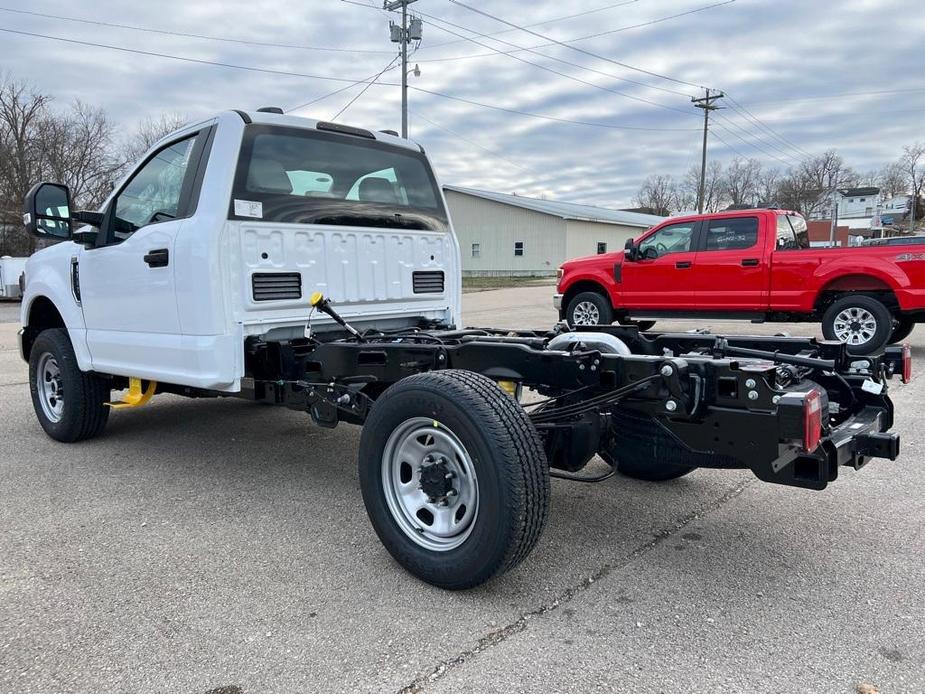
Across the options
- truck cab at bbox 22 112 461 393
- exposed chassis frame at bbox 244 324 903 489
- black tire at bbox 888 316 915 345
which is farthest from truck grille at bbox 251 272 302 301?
black tire at bbox 888 316 915 345

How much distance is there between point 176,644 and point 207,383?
163 centimetres

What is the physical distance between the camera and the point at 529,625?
2.63 meters

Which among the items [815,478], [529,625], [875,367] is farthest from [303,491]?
[875,367]

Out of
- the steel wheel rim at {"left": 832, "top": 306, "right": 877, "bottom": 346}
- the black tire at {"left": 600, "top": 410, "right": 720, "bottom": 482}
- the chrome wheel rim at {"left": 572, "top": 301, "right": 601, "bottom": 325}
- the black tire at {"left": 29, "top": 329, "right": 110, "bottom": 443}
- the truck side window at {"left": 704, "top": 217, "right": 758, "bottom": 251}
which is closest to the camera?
the black tire at {"left": 600, "top": 410, "right": 720, "bottom": 482}

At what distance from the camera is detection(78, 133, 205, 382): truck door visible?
401cm

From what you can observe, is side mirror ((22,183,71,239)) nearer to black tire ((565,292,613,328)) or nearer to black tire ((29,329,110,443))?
black tire ((29,329,110,443))

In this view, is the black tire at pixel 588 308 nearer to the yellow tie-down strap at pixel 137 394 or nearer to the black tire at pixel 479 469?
the yellow tie-down strap at pixel 137 394

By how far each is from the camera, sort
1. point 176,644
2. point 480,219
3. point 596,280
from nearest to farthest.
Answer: point 176,644, point 596,280, point 480,219

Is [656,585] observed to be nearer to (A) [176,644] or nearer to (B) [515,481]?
(B) [515,481]

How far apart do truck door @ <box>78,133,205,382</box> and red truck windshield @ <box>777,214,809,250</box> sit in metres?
8.37

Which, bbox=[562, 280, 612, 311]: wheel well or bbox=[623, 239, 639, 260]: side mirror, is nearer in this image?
bbox=[623, 239, 639, 260]: side mirror

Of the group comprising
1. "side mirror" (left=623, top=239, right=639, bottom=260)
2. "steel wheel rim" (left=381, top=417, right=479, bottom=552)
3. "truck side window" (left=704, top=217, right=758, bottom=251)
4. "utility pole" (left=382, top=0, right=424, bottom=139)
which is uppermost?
"utility pole" (left=382, top=0, right=424, bottom=139)

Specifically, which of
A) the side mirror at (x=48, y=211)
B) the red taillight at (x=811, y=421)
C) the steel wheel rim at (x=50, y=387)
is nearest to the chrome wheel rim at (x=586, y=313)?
the steel wheel rim at (x=50, y=387)

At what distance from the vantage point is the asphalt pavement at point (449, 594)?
7.66 ft
